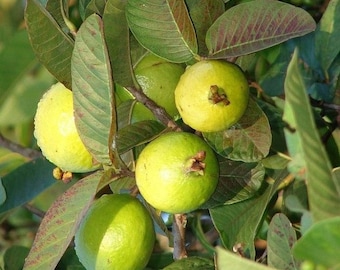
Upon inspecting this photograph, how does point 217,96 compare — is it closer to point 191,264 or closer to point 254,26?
point 254,26

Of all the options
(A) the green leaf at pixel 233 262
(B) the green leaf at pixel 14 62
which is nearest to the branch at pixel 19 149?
(B) the green leaf at pixel 14 62

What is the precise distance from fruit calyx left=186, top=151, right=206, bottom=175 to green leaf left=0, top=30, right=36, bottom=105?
0.66 m

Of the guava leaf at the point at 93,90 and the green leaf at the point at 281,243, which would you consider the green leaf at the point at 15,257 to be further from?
the green leaf at the point at 281,243

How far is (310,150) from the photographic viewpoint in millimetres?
771

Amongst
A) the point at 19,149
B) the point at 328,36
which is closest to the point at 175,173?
the point at 328,36

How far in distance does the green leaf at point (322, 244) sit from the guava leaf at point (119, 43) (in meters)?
0.51

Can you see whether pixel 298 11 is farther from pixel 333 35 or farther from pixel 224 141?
pixel 333 35

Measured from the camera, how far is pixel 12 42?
1.58m

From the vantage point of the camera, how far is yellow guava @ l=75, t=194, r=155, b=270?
3.72 ft

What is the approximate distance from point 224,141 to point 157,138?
Result: 0.14 metres

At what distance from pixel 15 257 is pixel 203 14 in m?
0.77

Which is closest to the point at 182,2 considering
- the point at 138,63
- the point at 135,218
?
the point at 138,63

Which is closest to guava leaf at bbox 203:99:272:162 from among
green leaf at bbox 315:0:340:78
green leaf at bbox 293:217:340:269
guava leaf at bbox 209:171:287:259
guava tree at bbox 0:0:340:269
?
guava tree at bbox 0:0:340:269

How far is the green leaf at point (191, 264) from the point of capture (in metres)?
1.19
